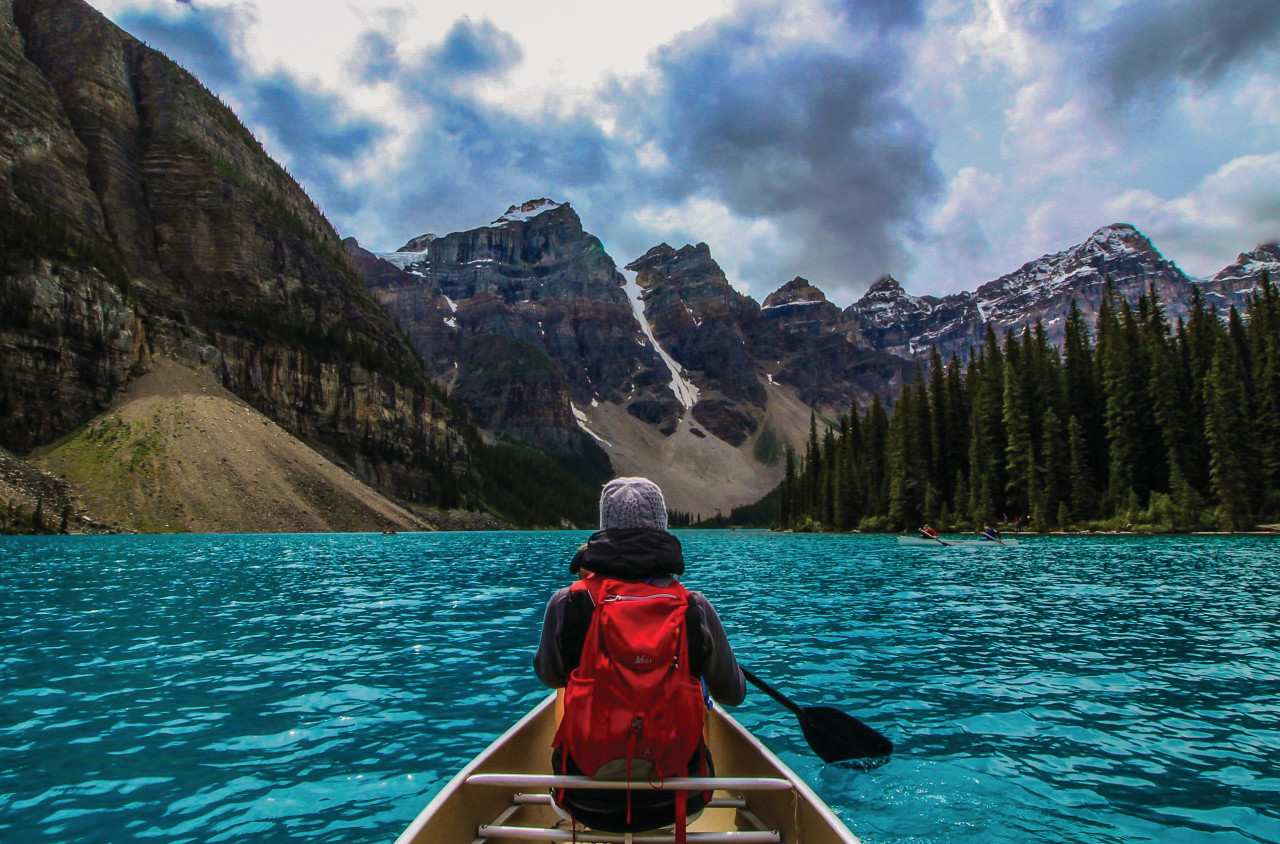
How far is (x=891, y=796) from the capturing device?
299 inches

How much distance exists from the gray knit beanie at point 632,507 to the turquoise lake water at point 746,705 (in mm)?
4416

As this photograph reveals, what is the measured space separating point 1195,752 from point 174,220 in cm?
17099

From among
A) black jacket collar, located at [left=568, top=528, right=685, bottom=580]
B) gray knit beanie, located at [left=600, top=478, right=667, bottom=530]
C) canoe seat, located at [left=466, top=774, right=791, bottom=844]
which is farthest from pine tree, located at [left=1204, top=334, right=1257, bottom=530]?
black jacket collar, located at [left=568, top=528, right=685, bottom=580]

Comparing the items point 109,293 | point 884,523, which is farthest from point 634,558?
point 109,293

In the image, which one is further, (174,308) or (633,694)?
(174,308)

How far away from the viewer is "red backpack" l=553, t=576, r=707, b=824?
4125mm

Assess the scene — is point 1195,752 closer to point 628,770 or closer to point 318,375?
point 628,770

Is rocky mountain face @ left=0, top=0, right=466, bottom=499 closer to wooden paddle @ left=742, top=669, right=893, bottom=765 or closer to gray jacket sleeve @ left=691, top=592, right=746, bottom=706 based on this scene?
wooden paddle @ left=742, top=669, right=893, bottom=765

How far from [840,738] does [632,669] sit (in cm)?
545

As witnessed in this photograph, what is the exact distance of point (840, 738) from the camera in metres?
8.30

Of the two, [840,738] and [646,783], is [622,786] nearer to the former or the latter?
[646,783]

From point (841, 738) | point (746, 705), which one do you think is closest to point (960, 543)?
point (746, 705)

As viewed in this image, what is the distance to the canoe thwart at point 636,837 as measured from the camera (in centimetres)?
455

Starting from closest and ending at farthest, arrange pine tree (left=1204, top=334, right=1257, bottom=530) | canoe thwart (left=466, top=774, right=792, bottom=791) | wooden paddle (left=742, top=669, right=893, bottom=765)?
canoe thwart (left=466, top=774, right=792, bottom=791)
wooden paddle (left=742, top=669, right=893, bottom=765)
pine tree (left=1204, top=334, right=1257, bottom=530)
